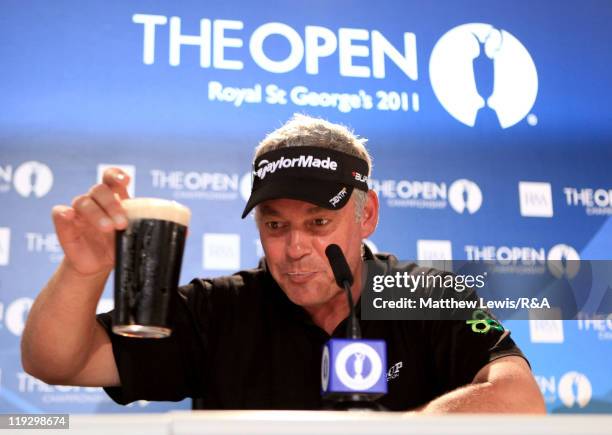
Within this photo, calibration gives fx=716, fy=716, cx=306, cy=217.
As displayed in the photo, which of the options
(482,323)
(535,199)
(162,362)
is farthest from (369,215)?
(535,199)

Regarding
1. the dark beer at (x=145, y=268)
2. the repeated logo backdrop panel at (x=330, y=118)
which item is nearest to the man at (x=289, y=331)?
the dark beer at (x=145, y=268)

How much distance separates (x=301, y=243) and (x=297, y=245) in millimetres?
12

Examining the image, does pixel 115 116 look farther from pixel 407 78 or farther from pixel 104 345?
pixel 104 345

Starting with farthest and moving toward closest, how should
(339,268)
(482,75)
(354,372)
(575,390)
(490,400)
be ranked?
(482,75) < (575,390) < (490,400) < (339,268) < (354,372)

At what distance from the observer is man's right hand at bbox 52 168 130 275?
0.91m

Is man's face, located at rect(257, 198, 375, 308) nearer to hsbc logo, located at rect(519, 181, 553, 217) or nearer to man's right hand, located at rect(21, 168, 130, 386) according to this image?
man's right hand, located at rect(21, 168, 130, 386)

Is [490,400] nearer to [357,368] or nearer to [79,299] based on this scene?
[357,368]

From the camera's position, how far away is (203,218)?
2387mm

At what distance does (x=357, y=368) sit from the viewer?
0.87 metres

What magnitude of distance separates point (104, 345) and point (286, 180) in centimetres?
47

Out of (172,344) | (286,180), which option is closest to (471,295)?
(286,180)

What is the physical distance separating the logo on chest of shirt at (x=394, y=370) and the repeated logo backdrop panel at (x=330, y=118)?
1004 mm

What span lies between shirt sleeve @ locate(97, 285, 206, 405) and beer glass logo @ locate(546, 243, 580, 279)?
150cm

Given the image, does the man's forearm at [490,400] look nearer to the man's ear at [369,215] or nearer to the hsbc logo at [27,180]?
the man's ear at [369,215]
